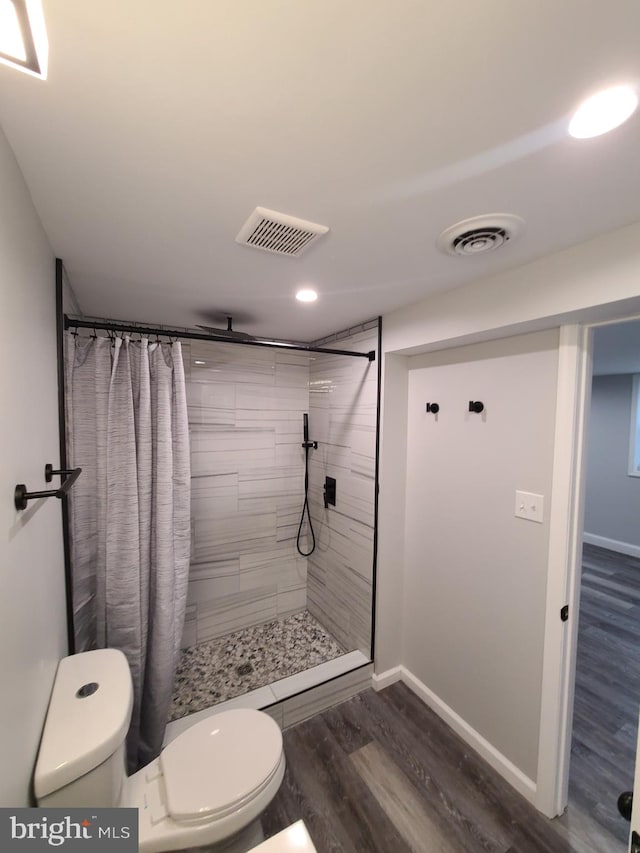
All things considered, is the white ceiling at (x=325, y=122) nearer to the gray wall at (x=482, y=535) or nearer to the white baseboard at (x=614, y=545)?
the gray wall at (x=482, y=535)

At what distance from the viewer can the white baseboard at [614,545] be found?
14.0 feet

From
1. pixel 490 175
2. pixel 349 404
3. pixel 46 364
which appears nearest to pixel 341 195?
pixel 490 175

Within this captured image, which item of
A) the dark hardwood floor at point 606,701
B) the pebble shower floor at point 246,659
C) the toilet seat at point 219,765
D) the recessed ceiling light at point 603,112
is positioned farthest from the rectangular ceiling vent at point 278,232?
the dark hardwood floor at point 606,701

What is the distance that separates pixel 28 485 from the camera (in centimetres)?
93

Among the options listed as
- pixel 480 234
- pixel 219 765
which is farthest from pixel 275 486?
pixel 480 234

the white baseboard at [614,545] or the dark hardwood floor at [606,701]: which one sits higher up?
the white baseboard at [614,545]

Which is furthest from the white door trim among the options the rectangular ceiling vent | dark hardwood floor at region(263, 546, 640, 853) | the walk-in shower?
the rectangular ceiling vent

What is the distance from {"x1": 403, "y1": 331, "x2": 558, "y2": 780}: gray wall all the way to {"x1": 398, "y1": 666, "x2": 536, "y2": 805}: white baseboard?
0.09 feet

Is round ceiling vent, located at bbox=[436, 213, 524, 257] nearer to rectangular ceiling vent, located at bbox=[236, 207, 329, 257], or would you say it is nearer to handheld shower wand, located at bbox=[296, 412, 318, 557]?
rectangular ceiling vent, located at bbox=[236, 207, 329, 257]

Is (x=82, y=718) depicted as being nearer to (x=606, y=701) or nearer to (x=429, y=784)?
(x=429, y=784)

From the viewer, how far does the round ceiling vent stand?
1062mm

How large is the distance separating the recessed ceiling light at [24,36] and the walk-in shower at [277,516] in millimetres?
1661

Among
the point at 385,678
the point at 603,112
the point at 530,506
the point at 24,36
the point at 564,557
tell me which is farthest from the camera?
the point at 385,678

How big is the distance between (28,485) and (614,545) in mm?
5978
